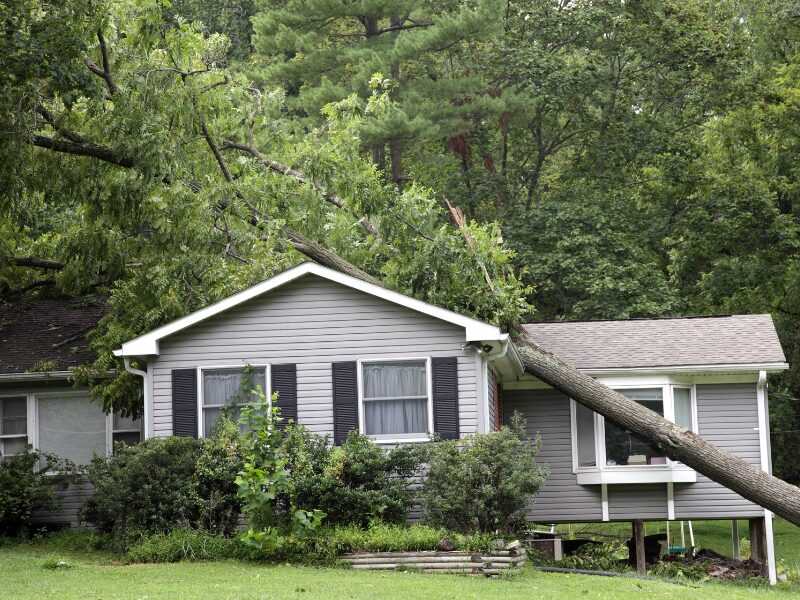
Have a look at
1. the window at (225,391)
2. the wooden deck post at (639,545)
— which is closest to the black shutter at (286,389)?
the window at (225,391)

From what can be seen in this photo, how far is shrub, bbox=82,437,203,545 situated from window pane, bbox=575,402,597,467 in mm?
6452

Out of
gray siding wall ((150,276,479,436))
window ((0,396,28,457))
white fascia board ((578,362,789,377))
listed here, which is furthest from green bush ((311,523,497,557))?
window ((0,396,28,457))

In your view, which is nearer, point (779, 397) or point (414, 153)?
point (779, 397)

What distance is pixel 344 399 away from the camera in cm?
1684

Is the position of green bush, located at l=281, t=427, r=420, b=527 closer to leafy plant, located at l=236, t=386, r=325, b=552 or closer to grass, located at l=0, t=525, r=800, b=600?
leafy plant, located at l=236, t=386, r=325, b=552

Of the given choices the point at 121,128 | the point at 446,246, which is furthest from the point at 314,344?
the point at 121,128

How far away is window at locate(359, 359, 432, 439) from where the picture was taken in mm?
16781

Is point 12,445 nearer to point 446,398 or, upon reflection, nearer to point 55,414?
point 55,414

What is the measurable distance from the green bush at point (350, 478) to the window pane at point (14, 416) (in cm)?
623

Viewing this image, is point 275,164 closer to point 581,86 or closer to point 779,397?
point 581,86

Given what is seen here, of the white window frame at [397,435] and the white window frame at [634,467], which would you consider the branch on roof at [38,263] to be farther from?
the white window frame at [634,467]

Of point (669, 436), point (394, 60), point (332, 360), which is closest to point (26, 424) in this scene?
point (332, 360)

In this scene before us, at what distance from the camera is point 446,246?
64.2 ft

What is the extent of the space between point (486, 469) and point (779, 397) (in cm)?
1613
